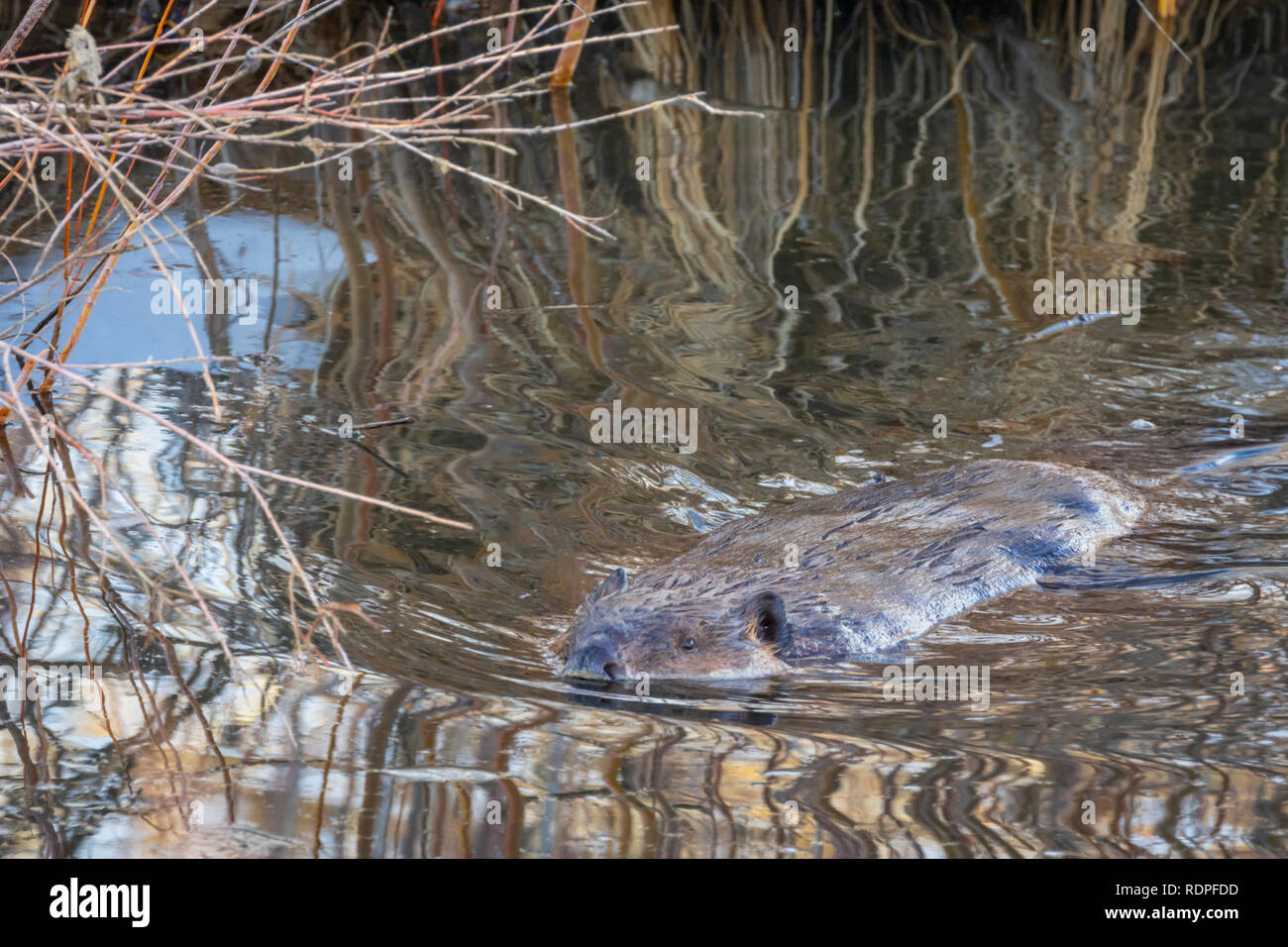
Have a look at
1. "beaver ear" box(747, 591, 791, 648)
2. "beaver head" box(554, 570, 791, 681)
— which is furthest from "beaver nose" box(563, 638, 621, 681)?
"beaver ear" box(747, 591, 791, 648)

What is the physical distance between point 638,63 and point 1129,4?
537 cm

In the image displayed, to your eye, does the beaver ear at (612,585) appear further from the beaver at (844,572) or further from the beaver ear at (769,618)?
the beaver ear at (769,618)

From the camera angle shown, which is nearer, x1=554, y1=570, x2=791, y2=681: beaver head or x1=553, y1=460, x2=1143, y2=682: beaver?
x1=554, y1=570, x2=791, y2=681: beaver head

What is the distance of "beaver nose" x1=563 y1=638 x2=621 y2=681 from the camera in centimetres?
404

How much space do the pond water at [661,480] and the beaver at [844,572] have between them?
0.39ft

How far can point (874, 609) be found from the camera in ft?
14.9

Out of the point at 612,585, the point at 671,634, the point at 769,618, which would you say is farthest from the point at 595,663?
the point at 769,618

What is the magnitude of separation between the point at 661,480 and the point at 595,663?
1.91 meters

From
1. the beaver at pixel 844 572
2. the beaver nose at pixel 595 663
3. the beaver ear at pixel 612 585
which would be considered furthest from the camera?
the beaver ear at pixel 612 585

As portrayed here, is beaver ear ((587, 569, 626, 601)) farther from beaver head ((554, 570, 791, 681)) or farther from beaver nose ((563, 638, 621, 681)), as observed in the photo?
beaver nose ((563, 638, 621, 681))

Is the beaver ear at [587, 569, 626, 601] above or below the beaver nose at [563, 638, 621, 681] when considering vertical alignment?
above

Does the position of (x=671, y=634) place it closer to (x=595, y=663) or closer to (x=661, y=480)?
(x=595, y=663)

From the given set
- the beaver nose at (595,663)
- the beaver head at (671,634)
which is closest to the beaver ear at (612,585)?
the beaver head at (671,634)

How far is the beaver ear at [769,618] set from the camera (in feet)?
13.9
